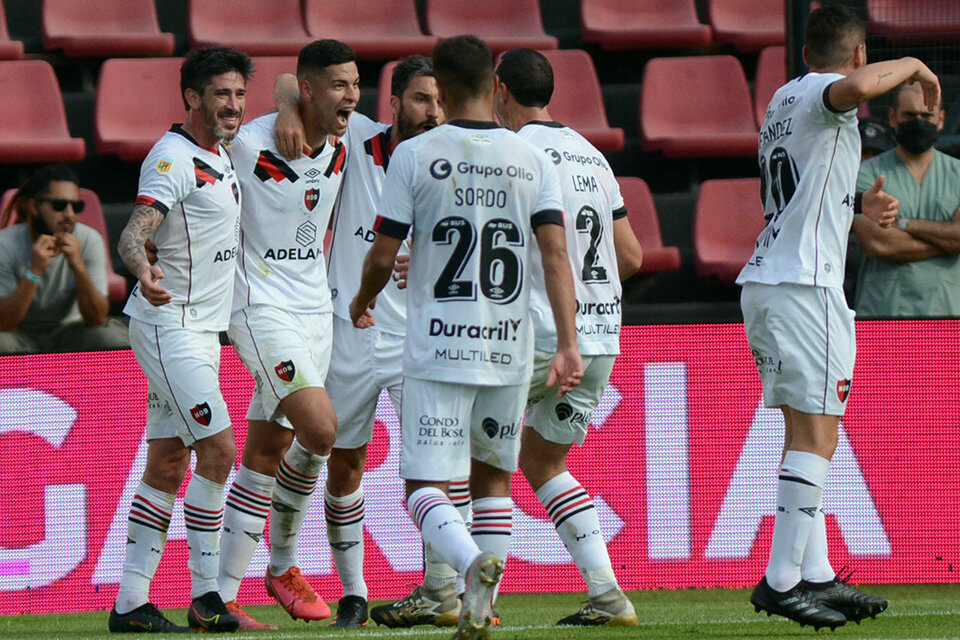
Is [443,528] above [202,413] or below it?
above

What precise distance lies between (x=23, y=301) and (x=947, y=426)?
4.76 metres

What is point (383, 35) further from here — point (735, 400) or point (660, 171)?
point (735, 400)

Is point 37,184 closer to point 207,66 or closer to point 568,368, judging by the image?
point 207,66

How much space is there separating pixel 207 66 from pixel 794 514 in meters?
2.93

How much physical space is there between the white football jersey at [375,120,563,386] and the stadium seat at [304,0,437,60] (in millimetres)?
6115

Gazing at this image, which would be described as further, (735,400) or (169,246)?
(735,400)

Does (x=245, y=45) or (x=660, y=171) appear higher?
(x=245, y=45)

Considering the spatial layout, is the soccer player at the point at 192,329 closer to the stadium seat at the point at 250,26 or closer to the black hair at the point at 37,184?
the black hair at the point at 37,184

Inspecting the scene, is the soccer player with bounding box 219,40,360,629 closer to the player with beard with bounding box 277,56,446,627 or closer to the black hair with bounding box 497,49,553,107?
the player with beard with bounding box 277,56,446,627

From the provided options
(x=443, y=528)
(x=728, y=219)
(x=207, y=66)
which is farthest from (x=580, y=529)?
(x=728, y=219)

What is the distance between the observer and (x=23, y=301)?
7.75 metres

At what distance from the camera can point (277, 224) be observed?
604 cm

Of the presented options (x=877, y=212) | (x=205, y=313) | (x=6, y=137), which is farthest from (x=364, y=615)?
(x=6, y=137)

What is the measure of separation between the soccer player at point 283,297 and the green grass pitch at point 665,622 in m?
0.39
